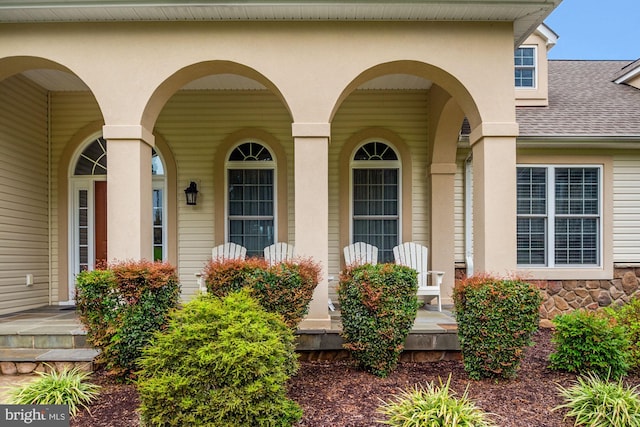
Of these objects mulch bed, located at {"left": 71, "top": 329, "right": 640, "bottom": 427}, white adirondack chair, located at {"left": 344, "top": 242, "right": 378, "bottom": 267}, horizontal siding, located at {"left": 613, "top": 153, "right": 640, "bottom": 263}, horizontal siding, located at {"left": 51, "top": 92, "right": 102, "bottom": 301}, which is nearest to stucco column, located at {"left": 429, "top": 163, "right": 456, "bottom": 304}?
white adirondack chair, located at {"left": 344, "top": 242, "right": 378, "bottom": 267}

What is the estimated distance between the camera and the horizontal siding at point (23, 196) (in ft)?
19.4

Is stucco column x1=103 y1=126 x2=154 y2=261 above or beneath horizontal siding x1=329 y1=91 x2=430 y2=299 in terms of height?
beneath

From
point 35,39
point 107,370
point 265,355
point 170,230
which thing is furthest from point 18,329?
point 265,355

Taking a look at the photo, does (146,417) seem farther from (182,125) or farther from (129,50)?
(182,125)

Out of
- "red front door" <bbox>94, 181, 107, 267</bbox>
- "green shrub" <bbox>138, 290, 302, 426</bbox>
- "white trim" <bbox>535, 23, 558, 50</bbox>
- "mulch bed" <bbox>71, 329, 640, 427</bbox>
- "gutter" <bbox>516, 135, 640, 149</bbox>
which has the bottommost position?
"mulch bed" <bbox>71, 329, 640, 427</bbox>

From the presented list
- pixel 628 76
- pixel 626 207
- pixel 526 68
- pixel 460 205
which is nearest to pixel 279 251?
pixel 460 205

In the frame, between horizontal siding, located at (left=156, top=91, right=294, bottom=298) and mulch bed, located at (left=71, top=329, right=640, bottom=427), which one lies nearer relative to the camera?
mulch bed, located at (left=71, top=329, right=640, bottom=427)

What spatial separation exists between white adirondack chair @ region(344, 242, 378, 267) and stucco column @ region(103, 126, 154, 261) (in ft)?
10.2

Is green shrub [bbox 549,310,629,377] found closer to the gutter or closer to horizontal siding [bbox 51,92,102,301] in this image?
the gutter

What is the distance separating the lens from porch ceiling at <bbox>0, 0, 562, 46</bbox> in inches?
174

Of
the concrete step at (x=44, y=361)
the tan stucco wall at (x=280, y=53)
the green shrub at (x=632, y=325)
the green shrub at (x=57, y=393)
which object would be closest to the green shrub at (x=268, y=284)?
the green shrub at (x=57, y=393)


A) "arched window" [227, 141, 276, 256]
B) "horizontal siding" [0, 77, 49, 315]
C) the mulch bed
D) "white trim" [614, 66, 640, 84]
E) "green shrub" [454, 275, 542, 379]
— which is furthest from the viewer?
"white trim" [614, 66, 640, 84]

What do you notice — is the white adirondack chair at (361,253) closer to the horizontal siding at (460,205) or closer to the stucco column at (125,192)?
the horizontal siding at (460,205)

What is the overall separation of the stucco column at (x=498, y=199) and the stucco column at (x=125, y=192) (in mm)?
3866
